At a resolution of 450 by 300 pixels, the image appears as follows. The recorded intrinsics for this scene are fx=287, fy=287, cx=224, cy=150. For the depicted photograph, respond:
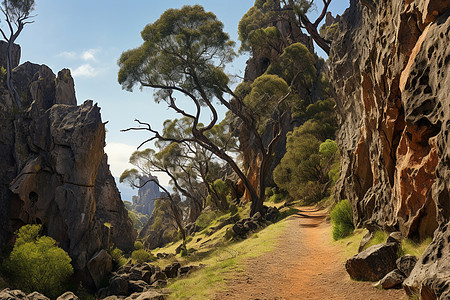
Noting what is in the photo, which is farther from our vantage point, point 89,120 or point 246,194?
point 246,194

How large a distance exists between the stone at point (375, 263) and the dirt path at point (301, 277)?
263 mm

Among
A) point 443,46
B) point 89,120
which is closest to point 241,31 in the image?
point 89,120

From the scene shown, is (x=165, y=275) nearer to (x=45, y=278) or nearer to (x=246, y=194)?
(x=45, y=278)

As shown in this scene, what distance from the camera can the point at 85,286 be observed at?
2142 cm

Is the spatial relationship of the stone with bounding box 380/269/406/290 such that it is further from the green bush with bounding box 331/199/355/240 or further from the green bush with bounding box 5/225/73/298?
the green bush with bounding box 5/225/73/298

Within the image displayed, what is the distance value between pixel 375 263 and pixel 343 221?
6560 mm

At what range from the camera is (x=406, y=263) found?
658cm

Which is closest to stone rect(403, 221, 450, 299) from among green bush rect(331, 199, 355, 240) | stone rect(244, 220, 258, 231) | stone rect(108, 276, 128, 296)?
green bush rect(331, 199, 355, 240)

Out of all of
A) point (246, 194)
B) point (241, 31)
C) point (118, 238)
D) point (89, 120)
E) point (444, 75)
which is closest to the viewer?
point (444, 75)

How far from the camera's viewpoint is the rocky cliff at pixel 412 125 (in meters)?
5.26

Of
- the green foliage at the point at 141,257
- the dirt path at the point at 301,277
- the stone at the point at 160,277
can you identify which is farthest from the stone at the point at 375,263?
the green foliage at the point at 141,257

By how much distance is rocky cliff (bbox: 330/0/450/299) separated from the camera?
5.26 m

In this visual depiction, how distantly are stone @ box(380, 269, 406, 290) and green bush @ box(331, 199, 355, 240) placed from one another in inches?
261

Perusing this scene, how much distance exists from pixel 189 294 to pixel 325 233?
9704 millimetres
